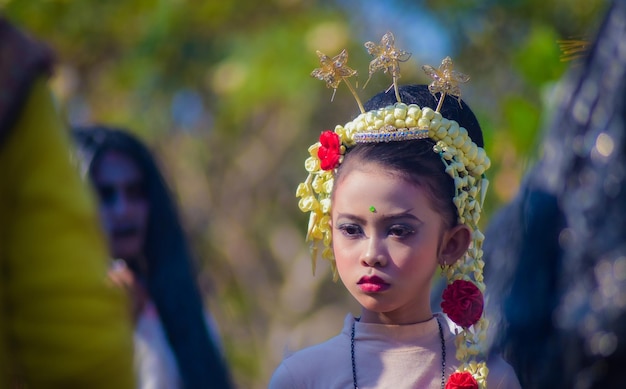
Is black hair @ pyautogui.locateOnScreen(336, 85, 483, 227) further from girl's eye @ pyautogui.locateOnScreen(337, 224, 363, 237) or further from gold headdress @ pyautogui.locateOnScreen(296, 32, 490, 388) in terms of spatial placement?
girl's eye @ pyautogui.locateOnScreen(337, 224, 363, 237)

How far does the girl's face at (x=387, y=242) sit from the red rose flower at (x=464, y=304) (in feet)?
0.23

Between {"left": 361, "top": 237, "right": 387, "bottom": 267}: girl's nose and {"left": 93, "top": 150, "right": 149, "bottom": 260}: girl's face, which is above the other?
{"left": 93, "top": 150, "right": 149, "bottom": 260}: girl's face

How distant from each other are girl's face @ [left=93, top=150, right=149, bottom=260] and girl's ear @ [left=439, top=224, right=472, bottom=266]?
184 cm

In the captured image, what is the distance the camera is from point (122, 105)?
11.0m

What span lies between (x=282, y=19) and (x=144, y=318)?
20.1 ft

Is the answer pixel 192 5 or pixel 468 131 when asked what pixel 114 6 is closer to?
pixel 192 5

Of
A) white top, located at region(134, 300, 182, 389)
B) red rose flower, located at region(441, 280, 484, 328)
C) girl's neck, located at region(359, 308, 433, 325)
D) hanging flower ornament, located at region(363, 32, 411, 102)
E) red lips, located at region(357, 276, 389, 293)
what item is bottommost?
white top, located at region(134, 300, 182, 389)

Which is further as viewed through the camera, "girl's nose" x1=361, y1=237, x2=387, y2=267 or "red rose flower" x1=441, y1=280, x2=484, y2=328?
"red rose flower" x1=441, y1=280, x2=484, y2=328

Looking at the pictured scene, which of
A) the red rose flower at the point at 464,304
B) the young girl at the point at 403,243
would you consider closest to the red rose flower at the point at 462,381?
the young girl at the point at 403,243

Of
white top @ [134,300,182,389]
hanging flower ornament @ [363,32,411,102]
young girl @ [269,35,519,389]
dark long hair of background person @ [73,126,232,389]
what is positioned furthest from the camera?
dark long hair of background person @ [73,126,232,389]

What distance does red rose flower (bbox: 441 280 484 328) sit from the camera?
2887mm

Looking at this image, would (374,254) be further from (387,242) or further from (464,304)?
(464,304)

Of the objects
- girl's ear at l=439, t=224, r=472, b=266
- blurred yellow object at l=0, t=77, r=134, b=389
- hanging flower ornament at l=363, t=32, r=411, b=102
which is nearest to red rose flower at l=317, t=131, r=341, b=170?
hanging flower ornament at l=363, t=32, r=411, b=102

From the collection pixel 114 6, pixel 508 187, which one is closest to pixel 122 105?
pixel 114 6
